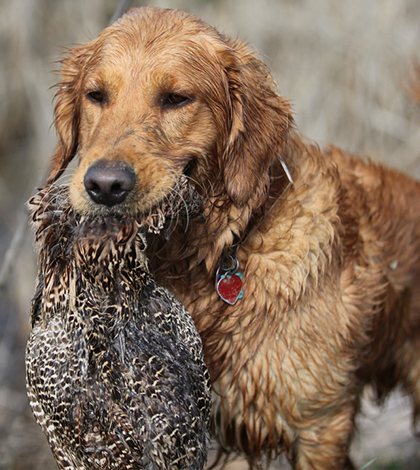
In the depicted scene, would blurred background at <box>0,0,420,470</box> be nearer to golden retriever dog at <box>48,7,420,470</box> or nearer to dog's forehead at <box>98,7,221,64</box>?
golden retriever dog at <box>48,7,420,470</box>

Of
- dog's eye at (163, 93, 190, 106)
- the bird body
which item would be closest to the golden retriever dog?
dog's eye at (163, 93, 190, 106)

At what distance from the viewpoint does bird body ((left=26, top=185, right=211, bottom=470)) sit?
192 cm

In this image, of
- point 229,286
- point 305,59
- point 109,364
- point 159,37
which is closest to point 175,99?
point 159,37

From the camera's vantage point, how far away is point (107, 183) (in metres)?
2.14

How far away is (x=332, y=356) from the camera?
111 inches

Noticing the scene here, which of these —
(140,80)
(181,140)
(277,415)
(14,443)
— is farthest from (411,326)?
(14,443)

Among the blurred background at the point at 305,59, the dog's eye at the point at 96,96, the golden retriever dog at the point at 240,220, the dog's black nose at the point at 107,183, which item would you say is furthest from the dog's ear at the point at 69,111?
the blurred background at the point at 305,59

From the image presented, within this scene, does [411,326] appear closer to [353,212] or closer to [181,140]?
[353,212]

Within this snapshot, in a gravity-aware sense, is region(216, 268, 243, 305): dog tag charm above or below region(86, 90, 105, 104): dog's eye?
below

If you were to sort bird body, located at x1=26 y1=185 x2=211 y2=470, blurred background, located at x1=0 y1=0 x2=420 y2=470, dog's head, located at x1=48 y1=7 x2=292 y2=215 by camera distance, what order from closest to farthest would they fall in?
bird body, located at x1=26 y1=185 x2=211 y2=470
dog's head, located at x1=48 y1=7 x2=292 y2=215
blurred background, located at x1=0 y1=0 x2=420 y2=470

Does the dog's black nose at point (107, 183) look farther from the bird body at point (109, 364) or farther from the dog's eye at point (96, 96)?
the dog's eye at point (96, 96)

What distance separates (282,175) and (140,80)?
0.83 metres

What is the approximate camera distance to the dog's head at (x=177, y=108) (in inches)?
93.6

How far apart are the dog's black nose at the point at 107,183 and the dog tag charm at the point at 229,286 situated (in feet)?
2.40
